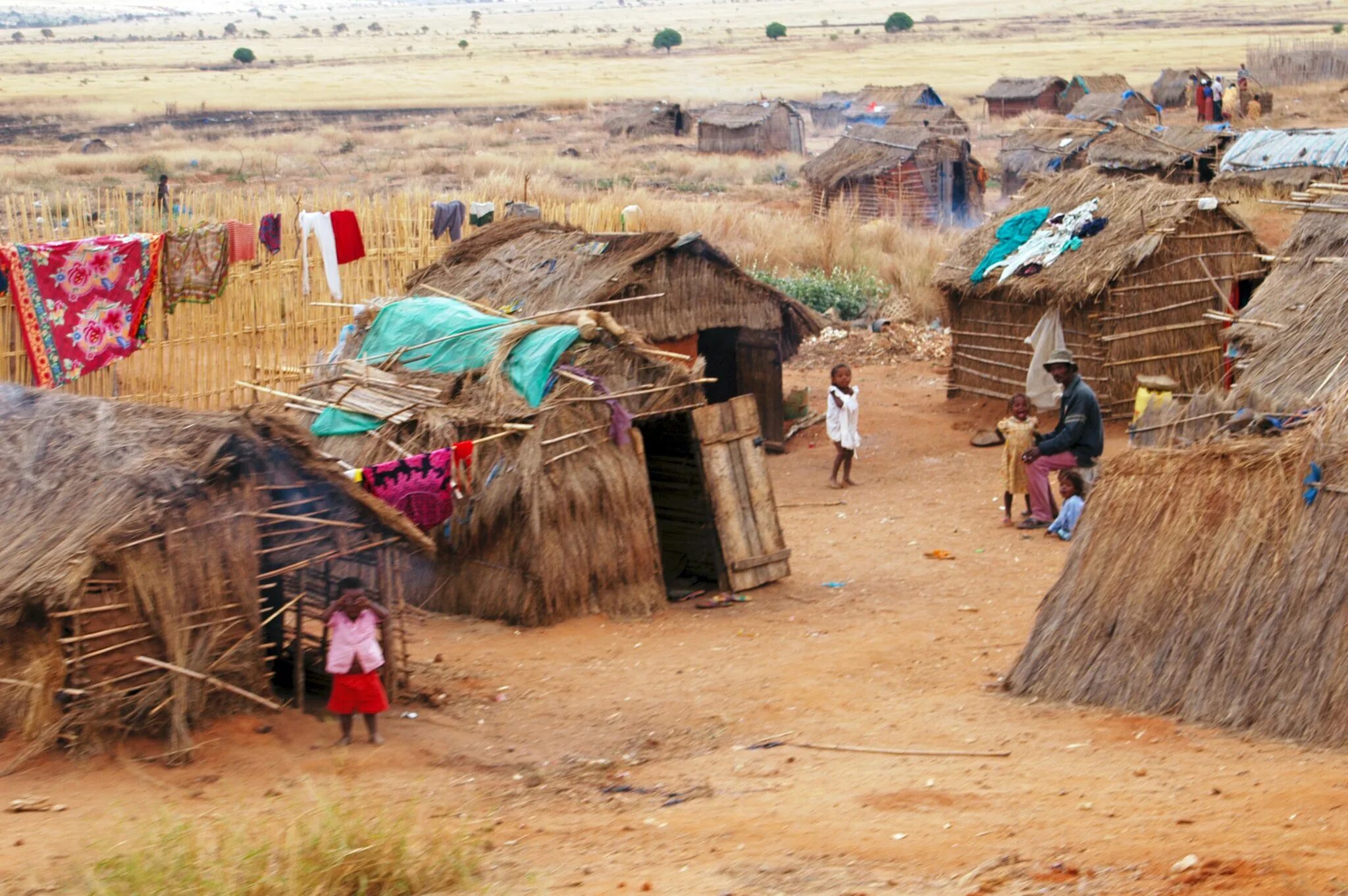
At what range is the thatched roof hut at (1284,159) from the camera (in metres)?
27.0

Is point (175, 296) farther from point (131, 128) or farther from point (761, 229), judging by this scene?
point (131, 128)

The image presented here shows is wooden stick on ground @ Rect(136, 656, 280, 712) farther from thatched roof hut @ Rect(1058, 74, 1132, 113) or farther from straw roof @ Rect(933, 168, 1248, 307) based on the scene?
thatched roof hut @ Rect(1058, 74, 1132, 113)

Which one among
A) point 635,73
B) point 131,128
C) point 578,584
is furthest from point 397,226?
point 635,73

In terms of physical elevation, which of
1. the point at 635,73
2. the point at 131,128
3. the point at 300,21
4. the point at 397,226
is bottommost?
the point at 397,226

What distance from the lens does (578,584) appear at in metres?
10.8

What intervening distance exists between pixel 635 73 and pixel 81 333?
68742mm

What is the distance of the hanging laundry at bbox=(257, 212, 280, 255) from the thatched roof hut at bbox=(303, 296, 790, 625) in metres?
3.69

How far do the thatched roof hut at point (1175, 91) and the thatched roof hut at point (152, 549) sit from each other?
43.9 metres

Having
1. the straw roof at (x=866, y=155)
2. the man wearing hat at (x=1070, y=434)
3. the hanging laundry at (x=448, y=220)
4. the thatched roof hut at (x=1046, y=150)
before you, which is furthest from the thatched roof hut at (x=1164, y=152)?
the man wearing hat at (x=1070, y=434)

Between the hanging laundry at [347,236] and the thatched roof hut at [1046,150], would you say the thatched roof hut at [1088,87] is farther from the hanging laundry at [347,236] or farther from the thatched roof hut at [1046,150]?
the hanging laundry at [347,236]

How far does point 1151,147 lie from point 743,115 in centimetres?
1701

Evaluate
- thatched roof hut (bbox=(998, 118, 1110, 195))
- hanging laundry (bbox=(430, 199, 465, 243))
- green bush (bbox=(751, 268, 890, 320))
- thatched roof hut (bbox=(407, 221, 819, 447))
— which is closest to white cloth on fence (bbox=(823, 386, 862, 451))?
thatched roof hut (bbox=(407, 221, 819, 447))

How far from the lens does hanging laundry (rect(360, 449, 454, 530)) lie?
30.1ft

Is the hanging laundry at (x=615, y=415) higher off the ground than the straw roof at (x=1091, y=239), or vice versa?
the straw roof at (x=1091, y=239)
